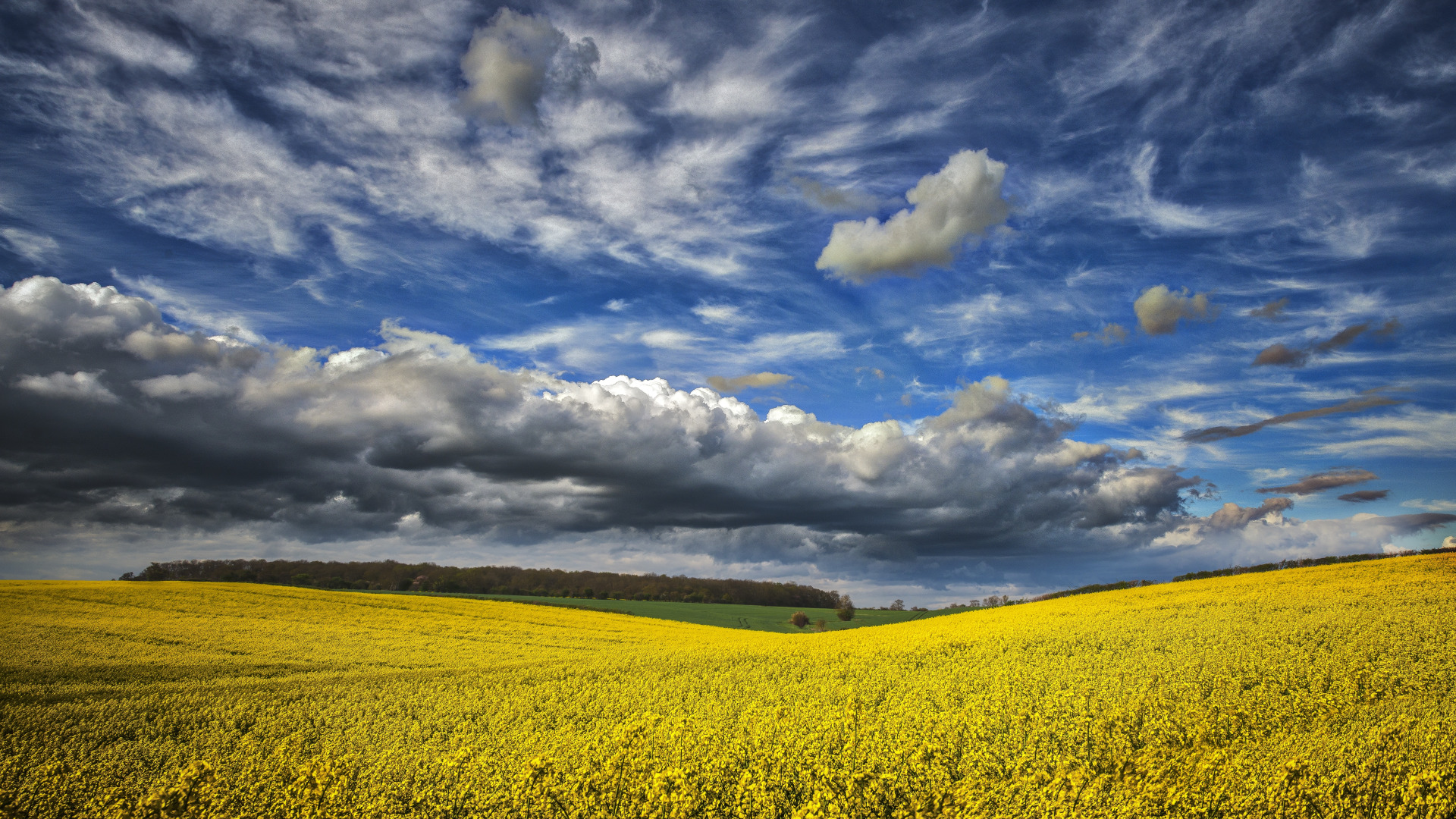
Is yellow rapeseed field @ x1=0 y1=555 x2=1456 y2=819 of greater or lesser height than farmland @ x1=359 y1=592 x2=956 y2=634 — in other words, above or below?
above

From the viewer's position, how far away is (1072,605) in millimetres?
31422

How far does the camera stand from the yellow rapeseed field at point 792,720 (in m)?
7.77

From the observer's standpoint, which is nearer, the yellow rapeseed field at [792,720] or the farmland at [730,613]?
the yellow rapeseed field at [792,720]

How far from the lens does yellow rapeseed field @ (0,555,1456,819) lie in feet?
25.5

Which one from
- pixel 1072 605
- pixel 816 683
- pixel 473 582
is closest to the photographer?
pixel 816 683

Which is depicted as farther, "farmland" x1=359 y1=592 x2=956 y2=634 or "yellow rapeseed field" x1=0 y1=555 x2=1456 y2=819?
"farmland" x1=359 y1=592 x2=956 y2=634

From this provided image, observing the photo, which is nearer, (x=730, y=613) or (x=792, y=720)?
(x=792, y=720)

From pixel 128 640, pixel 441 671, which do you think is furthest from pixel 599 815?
pixel 128 640

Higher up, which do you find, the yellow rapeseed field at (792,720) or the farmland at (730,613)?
the yellow rapeseed field at (792,720)

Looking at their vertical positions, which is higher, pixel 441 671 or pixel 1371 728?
pixel 1371 728

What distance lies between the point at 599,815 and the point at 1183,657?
45.9ft

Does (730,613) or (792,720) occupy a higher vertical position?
(792,720)

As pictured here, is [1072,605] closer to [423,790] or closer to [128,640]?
[423,790]

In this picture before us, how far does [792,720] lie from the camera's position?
11.3m
